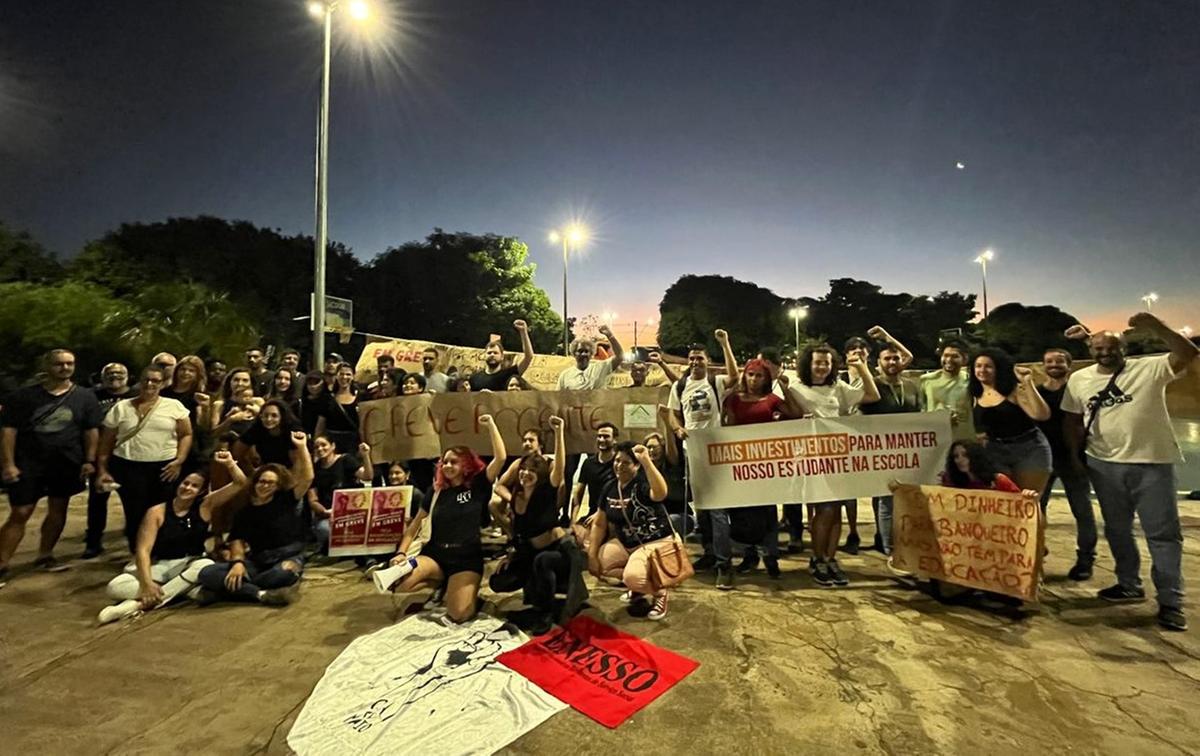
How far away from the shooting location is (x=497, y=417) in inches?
227

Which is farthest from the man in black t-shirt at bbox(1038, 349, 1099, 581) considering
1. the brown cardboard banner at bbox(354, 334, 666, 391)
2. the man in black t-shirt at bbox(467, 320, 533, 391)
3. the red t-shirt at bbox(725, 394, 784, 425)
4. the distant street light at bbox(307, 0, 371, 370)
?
the distant street light at bbox(307, 0, 371, 370)

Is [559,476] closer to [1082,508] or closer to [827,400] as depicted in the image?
[827,400]

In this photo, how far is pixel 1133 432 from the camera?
389cm

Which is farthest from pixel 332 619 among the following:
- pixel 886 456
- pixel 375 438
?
pixel 886 456

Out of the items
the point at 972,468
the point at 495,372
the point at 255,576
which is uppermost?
the point at 495,372

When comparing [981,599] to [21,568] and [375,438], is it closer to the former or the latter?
[375,438]

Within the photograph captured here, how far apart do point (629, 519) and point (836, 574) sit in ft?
6.37

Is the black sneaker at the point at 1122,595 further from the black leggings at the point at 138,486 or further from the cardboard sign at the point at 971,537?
the black leggings at the point at 138,486

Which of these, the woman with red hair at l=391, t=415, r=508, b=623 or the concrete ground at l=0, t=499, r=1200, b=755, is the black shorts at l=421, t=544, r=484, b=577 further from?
the concrete ground at l=0, t=499, r=1200, b=755

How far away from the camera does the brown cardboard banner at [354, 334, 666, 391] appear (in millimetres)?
13661

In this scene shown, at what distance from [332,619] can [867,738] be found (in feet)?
12.0

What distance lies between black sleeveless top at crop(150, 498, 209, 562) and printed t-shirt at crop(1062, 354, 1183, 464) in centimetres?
726

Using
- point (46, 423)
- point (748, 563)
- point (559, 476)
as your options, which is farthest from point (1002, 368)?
point (46, 423)

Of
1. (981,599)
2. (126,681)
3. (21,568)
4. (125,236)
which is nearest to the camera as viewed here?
(126,681)
